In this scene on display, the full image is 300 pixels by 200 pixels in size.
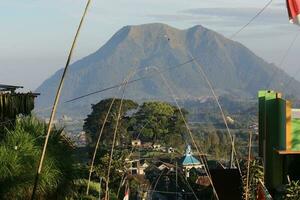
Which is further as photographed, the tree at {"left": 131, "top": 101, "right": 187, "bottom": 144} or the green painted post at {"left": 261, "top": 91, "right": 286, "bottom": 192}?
the tree at {"left": 131, "top": 101, "right": 187, "bottom": 144}

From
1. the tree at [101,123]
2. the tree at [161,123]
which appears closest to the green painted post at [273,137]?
the tree at [101,123]

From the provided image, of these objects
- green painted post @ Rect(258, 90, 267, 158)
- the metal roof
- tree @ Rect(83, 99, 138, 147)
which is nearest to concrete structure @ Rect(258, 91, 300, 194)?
green painted post @ Rect(258, 90, 267, 158)

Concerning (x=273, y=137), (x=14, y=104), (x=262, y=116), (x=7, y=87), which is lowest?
(x=273, y=137)

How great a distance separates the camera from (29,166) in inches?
413

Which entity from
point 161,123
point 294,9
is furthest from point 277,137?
point 161,123

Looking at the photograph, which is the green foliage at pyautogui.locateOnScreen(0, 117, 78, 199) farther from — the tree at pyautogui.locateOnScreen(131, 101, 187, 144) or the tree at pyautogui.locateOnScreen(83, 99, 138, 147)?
the tree at pyautogui.locateOnScreen(131, 101, 187, 144)

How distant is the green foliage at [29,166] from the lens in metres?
10.3

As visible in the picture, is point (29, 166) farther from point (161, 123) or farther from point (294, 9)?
point (161, 123)

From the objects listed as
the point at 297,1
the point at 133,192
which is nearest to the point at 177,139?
the point at 133,192

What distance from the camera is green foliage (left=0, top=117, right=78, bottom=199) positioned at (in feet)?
33.7

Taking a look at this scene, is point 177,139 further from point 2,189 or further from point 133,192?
point 2,189

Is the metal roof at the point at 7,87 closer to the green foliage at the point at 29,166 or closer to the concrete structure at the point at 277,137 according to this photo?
the green foliage at the point at 29,166

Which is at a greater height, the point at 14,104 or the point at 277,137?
the point at 14,104

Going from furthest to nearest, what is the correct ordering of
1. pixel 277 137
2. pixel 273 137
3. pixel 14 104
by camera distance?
1. pixel 273 137
2. pixel 14 104
3. pixel 277 137
